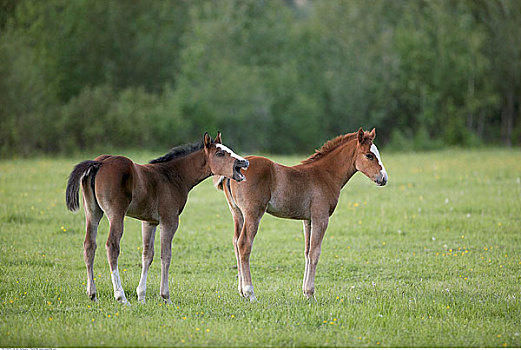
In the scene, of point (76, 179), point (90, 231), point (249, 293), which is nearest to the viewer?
point (76, 179)

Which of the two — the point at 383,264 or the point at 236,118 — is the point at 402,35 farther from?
the point at 383,264

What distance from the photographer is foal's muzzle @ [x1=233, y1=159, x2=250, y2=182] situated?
8.54 m

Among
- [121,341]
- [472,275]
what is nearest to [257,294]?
[121,341]

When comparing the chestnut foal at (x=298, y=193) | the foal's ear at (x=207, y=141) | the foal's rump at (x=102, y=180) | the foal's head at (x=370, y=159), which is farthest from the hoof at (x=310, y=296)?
the foal's rump at (x=102, y=180)

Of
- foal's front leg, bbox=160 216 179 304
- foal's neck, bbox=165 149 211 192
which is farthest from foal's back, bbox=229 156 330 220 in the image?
foal's front leg, bbox=160 216 179 304

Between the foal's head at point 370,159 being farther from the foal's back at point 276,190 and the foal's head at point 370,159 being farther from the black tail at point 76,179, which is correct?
the black tail at point 76,179

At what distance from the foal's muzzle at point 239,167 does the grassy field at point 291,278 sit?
5.89ft

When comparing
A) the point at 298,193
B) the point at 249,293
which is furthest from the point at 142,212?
the point at 298,193

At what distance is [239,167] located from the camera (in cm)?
864

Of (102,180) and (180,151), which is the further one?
(180,151)

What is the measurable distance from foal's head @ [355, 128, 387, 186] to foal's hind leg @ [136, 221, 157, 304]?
11.1 ft

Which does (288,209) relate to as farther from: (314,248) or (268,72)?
(268,72)

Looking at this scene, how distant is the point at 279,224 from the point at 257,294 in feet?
22.6

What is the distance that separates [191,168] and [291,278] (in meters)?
3.06
